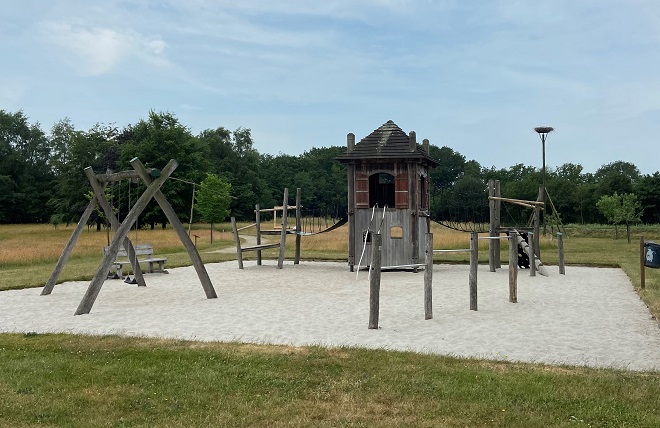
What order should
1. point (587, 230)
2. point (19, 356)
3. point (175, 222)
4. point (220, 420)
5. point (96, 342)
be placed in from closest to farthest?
point (220, 420) → point (19, 356) → point (96, 342) → point (175, 222) → point (587, 230)

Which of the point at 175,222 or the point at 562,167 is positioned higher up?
the point at 562,167

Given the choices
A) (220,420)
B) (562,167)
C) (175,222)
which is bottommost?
(220,420)

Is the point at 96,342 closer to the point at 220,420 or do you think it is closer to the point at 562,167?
the point at 220,420

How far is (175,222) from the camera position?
514 inches

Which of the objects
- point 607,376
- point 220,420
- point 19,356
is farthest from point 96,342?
point 607,376

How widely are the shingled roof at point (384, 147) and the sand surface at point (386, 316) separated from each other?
168 inches

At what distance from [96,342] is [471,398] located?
525 cm

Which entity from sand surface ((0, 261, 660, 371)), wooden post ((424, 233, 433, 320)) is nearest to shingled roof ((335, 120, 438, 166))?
sand surface ((0, 261, 660, 371))

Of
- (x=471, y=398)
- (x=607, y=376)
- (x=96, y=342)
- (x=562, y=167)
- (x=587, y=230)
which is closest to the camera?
(x=471, y=398)

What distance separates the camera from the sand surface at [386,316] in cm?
862

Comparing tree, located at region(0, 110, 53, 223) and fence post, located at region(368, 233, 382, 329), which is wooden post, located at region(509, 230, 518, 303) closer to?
fence post, located at region(368, 233, 382, 329)

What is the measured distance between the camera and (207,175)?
168 feet

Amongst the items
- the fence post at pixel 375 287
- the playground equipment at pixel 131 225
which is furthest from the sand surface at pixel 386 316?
the playground equipment at pixel 131 225

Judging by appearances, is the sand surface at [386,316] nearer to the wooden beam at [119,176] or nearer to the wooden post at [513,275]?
the wooden post at [513,275]
